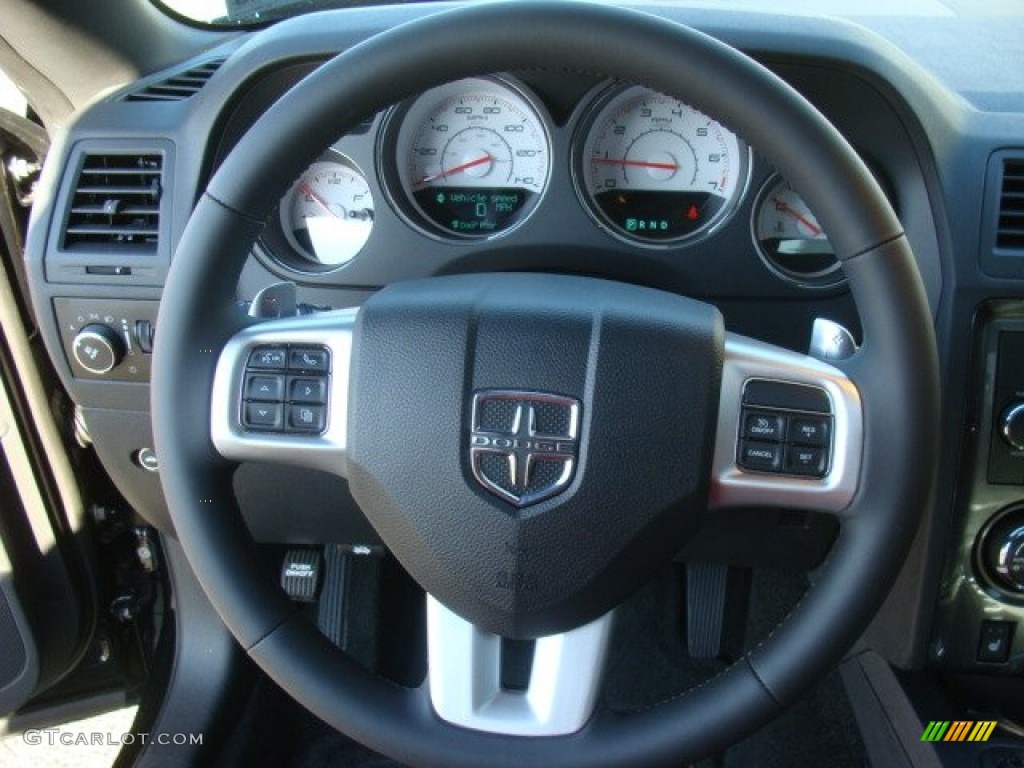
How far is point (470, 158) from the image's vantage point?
4.55 ft

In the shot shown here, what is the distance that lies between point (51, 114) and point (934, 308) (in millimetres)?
1281

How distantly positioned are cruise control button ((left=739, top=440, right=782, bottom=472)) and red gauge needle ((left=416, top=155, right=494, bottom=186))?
1.96 ft

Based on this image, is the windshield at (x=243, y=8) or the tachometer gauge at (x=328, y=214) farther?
the windshield at (x=243, y=8)

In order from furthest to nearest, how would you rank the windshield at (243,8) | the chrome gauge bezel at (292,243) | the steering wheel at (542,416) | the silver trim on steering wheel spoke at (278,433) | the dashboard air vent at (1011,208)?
the windshield at (243,8) < the chrome gauge bezel at (292,243) < the dashboard air vent at (1011,208) < the silver trim on steering wheel spoke at (278,433) < the steering wheel at (542,416)

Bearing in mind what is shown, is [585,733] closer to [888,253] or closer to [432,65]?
[888,253]

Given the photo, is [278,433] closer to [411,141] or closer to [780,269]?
[411,141]

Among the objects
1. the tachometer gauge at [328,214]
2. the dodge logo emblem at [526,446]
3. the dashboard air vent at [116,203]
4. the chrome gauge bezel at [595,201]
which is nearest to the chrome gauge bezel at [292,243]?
the tachometer gauge at [328,214]

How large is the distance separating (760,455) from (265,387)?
49cm

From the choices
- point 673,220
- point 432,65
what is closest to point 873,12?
point 673,220

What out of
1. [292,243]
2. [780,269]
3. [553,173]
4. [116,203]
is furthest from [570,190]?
[116,203]

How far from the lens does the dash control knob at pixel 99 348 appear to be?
138 centimetres

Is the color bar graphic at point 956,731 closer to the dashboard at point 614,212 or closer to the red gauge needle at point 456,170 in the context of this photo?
the dashboard at point 614,212

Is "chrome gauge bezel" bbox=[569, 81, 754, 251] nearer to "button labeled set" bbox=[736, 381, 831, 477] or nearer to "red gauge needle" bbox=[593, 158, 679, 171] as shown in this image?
"red gauge needle" bbox=[593, 158, 679, 171]

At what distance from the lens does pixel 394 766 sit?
A: 187 centimetres
